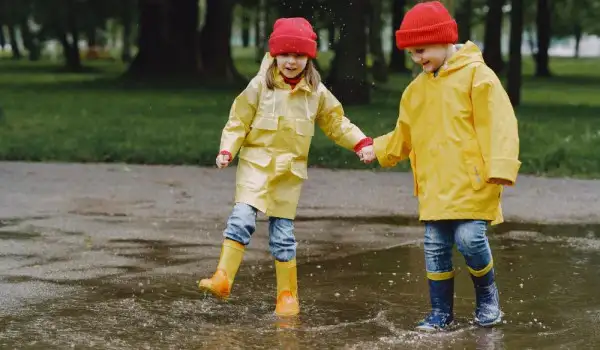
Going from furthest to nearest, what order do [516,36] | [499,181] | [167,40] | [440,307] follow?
[167,40] → [516,36] → [440,307] → [499,181]

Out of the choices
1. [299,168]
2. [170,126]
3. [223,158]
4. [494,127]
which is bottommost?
[170,126]

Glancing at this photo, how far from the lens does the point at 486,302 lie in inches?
227

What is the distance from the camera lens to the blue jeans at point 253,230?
601cm

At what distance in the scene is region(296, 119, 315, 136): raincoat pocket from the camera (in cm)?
605

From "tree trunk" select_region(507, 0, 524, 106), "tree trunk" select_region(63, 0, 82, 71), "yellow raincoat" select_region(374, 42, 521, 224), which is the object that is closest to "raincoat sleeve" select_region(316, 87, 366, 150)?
"yellow raincoat" select_region(374, 42, 521, 224)

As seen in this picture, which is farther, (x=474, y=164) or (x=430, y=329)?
(x=430, y=329)

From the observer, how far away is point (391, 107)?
74.3ft

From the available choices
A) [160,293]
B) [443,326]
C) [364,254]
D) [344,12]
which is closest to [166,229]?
[364,254]

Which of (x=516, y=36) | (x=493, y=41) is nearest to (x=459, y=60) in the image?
(x=516, y=36)

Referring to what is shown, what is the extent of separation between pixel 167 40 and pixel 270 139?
27.5 m

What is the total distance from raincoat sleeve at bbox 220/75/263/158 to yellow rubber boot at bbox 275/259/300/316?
655 mm

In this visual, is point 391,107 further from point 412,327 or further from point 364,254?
point 412,327

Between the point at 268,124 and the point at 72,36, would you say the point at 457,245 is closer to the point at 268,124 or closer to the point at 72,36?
the point at 268,124

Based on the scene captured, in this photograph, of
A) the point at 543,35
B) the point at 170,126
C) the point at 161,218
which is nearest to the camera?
the point at 161,218
